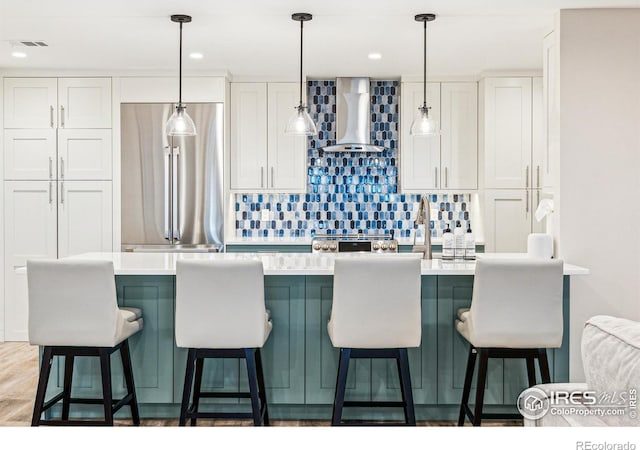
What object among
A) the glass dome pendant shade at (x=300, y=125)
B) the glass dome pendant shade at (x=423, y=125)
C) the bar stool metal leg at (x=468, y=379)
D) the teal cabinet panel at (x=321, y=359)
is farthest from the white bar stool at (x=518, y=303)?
the glass dome pendant shade at (x=300, y=125)

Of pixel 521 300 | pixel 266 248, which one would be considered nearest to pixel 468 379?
pixel 521 300

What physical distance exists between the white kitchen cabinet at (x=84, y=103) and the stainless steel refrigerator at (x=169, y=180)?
19 cm


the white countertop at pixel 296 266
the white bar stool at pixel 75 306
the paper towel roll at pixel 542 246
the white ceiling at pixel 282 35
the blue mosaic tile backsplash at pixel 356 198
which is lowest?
the white bar stool at pixel 75 306

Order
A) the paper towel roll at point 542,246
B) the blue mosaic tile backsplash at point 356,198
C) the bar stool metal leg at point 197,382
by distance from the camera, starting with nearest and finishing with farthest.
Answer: the bar stool metal leg at point 197,382
the paper towel roll at point 542,246
the blue mosaic tile backsplash at point 356,198

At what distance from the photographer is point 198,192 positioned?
208 inches

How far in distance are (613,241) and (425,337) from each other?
129 centimetres

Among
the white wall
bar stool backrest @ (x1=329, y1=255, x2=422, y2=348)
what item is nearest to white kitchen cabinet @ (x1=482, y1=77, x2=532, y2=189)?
the white wall

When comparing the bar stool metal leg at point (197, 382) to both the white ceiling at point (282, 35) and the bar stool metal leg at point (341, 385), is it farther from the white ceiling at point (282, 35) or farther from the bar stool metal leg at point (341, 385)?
the white ceiling at point (282, 35)

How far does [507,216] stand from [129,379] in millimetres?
3588

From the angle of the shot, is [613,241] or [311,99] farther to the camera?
[311,99]

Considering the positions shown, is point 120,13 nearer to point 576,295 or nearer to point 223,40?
point 223,40

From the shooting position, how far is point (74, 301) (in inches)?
112

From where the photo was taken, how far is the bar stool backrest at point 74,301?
2824 millimetres

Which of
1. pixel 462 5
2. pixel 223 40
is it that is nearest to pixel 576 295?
pixel 462 5
